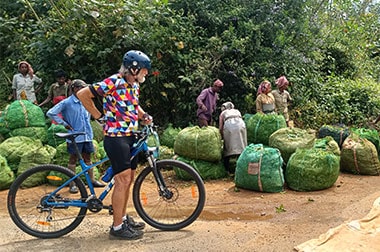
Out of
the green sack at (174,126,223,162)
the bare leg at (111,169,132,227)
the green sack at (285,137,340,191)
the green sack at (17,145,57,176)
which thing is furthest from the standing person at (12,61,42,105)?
the green sack at (285,137,340,191)

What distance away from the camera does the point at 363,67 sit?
12.6 m

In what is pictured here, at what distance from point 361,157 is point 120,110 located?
4.43m

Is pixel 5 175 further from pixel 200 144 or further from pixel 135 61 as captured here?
pixel 135 61

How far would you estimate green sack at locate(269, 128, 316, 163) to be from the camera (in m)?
6.26

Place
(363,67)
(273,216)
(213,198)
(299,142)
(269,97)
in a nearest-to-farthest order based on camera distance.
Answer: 1. (273,216)
2. (213,198)
3. (299,142)
4. (269,97)
5. (363,67)

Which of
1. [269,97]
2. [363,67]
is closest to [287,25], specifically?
[269,97]

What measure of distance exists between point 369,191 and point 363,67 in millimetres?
7971

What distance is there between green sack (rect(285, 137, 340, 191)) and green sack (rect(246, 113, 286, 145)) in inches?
36.4

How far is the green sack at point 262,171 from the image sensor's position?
18.5 feet

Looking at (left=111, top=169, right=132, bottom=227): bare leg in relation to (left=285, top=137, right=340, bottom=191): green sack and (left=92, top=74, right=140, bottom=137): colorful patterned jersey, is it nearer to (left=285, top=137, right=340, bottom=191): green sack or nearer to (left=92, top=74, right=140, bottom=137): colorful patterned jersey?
(left=92, top=74, right=140, bottom=137): colorful patterned jersey

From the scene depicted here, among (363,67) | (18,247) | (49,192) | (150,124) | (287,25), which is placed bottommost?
(18,247)

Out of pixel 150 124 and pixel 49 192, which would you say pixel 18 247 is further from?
pixel 150 124

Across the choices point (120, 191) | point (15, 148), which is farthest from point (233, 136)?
point (15, 148)

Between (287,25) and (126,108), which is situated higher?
(287,25)
